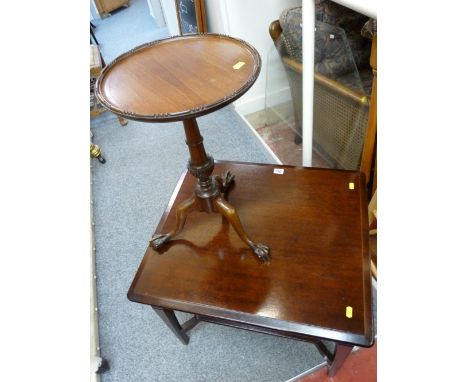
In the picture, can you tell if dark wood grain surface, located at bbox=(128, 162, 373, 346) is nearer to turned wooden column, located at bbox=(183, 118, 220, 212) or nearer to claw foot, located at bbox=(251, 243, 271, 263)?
claw foot, located at bbox=(251, 243, 271, 263)

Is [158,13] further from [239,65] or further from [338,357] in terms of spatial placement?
[338,357]

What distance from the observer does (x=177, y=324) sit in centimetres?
104

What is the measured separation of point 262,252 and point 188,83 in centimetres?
47

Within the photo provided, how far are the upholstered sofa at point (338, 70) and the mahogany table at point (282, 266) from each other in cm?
39

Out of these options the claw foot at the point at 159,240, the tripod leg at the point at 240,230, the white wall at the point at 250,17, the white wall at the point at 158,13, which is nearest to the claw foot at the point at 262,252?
the tripod leg at the point at 240,230

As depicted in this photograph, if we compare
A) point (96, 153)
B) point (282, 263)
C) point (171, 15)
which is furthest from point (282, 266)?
point (171, 15)

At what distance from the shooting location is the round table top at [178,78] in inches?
22.9

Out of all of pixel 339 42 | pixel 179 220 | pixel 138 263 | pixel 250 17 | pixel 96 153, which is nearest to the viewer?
pixel 179 220

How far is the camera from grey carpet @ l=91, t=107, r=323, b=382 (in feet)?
3.61

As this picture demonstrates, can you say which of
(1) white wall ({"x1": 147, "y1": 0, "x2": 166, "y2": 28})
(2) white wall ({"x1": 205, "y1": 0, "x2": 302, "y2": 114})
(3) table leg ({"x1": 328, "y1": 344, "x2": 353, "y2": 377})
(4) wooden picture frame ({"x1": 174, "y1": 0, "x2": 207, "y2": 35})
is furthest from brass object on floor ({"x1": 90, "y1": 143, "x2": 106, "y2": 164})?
(1) white wall ({"x1": 147, "y1": 0, "x2": 166, "y2": 28})

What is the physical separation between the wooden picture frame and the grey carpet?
1.91ft
